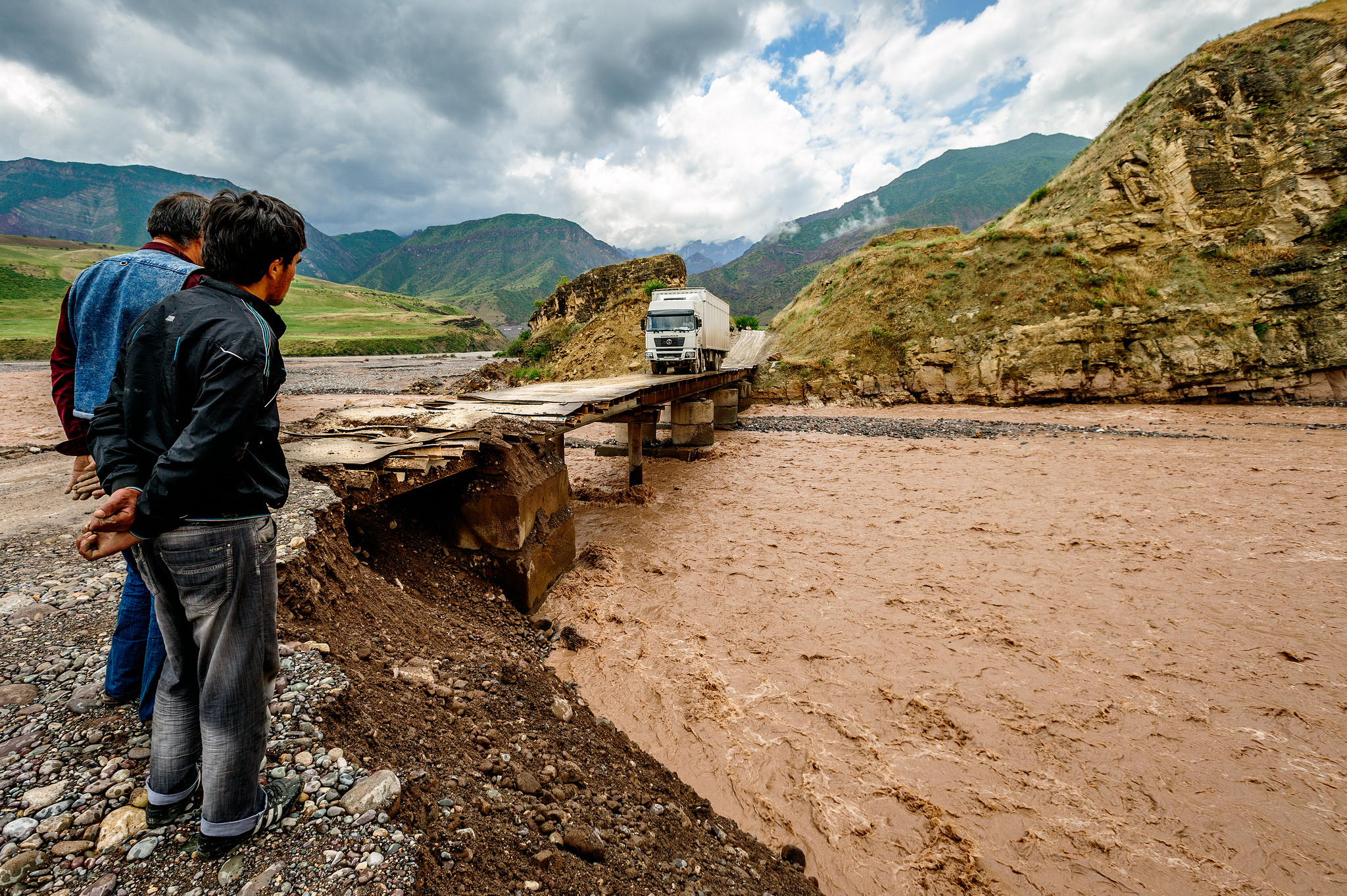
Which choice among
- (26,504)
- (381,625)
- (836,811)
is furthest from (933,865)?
(26,504)

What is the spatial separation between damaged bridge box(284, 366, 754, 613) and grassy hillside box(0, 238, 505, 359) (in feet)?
149

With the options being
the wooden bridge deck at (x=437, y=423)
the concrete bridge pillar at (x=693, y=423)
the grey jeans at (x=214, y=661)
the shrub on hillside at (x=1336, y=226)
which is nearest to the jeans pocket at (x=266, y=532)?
the grey jeans at (x=214, y=661)

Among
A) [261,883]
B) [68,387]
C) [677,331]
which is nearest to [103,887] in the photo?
[261,883]

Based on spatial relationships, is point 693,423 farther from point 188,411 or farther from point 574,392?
point 188,411

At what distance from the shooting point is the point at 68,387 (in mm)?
2758

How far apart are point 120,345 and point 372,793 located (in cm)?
241

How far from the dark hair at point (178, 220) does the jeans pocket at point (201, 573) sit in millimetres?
1825

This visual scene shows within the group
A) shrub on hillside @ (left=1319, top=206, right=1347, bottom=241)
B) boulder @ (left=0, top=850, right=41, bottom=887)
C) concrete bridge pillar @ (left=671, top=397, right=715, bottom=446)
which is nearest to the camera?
boulder @ (left=0, top=850, right=41, bottom=887)

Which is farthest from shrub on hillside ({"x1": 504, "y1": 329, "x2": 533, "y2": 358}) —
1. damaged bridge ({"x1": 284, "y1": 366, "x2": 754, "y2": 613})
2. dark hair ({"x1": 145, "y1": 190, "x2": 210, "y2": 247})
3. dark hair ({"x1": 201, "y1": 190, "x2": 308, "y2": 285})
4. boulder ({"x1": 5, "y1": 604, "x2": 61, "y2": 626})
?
dark hair ({"x1": 201, "y1": 190, "x2": 308, "y2": 285})

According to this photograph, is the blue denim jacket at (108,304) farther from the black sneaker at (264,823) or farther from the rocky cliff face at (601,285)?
the rocky cliff face at (601,285)

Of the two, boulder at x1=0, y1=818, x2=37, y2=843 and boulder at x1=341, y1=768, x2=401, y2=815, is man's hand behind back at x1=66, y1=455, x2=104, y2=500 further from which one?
boulder at x1=341, y1=768, x2=401, y2=815

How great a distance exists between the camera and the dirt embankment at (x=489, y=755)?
2.64 m

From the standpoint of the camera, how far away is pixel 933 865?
367cm

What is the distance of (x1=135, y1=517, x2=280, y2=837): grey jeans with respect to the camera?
1917mm
